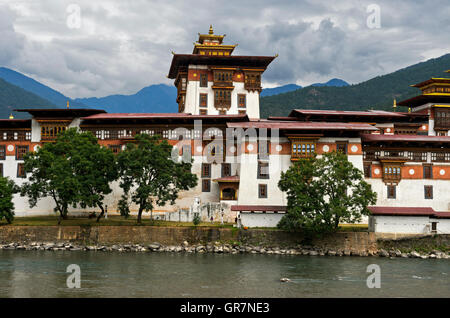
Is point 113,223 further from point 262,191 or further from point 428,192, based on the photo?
point 428,192

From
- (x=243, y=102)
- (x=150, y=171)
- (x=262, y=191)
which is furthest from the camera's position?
(x=243, y=102)

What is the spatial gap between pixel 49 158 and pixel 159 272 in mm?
22195

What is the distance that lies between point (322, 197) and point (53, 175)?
2743 centimetres

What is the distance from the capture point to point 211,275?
124 feet

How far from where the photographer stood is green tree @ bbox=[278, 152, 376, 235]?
48.8 m

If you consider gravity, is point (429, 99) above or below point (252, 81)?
below

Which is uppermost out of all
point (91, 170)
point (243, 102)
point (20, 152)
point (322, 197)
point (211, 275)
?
point (243, 102)

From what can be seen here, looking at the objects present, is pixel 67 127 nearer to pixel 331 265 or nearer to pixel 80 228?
pixel 80 228

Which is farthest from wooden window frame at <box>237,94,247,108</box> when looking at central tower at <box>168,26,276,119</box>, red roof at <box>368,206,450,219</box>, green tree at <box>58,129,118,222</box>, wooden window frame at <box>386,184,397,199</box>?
red roof at <box>368,206,450,219</box>

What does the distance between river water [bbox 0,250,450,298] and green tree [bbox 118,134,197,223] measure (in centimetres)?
666

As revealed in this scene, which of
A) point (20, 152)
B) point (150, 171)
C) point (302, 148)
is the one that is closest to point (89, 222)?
point (150, 171)

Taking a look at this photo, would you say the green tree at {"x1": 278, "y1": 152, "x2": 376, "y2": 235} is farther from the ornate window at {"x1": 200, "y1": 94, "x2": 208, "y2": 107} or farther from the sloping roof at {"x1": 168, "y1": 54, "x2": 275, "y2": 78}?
the sloping roof at {"x1": 168, "y1": 54, "x2": 275, "y2": 78}

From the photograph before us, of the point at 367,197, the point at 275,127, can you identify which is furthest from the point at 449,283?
the point at 275,127

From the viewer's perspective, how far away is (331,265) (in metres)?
43.5
